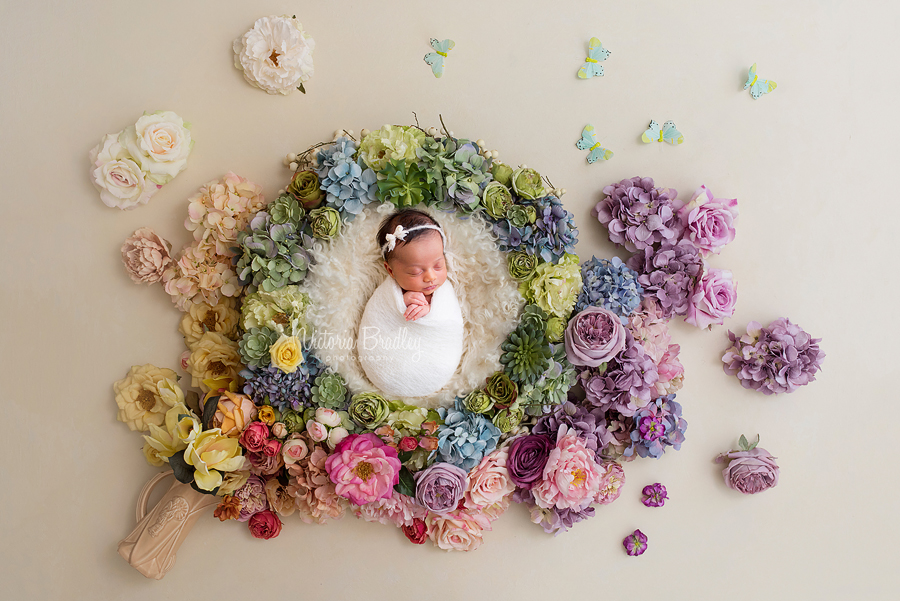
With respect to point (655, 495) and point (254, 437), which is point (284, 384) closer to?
point (254, 437)

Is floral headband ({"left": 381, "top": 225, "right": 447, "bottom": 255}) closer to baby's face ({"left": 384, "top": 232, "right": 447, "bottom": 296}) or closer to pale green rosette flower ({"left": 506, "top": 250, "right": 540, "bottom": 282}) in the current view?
baby's face ({"left": 384, "top": 232, "right": 447, "bottom": 296})

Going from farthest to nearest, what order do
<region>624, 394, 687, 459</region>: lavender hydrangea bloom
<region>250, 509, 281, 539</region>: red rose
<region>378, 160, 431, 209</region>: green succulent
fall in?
<region>250, 509, 281, 539</region>: red rose
<region>624, 394, 687, 459</region>: lavender hydrangea bloom
<region>378, 160, 431, 209</region>: green succulent

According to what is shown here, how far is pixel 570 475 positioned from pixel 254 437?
92 centimetres

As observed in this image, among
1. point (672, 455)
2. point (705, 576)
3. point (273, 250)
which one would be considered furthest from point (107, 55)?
point (705, 576)

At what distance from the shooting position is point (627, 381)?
5.19ft

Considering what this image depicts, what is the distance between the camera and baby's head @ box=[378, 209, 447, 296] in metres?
1.53

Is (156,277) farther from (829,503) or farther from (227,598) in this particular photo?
(829,503)

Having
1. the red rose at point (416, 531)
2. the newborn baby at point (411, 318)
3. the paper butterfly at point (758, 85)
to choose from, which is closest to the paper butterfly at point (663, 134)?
the paper butterfly at point (758, 85)

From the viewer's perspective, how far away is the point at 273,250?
157cm

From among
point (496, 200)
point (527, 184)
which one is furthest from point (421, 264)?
A: point (527, 184)

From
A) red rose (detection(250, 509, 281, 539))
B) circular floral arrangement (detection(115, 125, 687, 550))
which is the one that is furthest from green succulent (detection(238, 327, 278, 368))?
red rose (detection(250, 509, 281, 539))

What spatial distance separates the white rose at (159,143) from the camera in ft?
5.53

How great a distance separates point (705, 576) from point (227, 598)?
161 centimetres

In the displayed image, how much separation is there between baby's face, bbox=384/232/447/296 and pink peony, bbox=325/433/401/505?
18.6 inches
